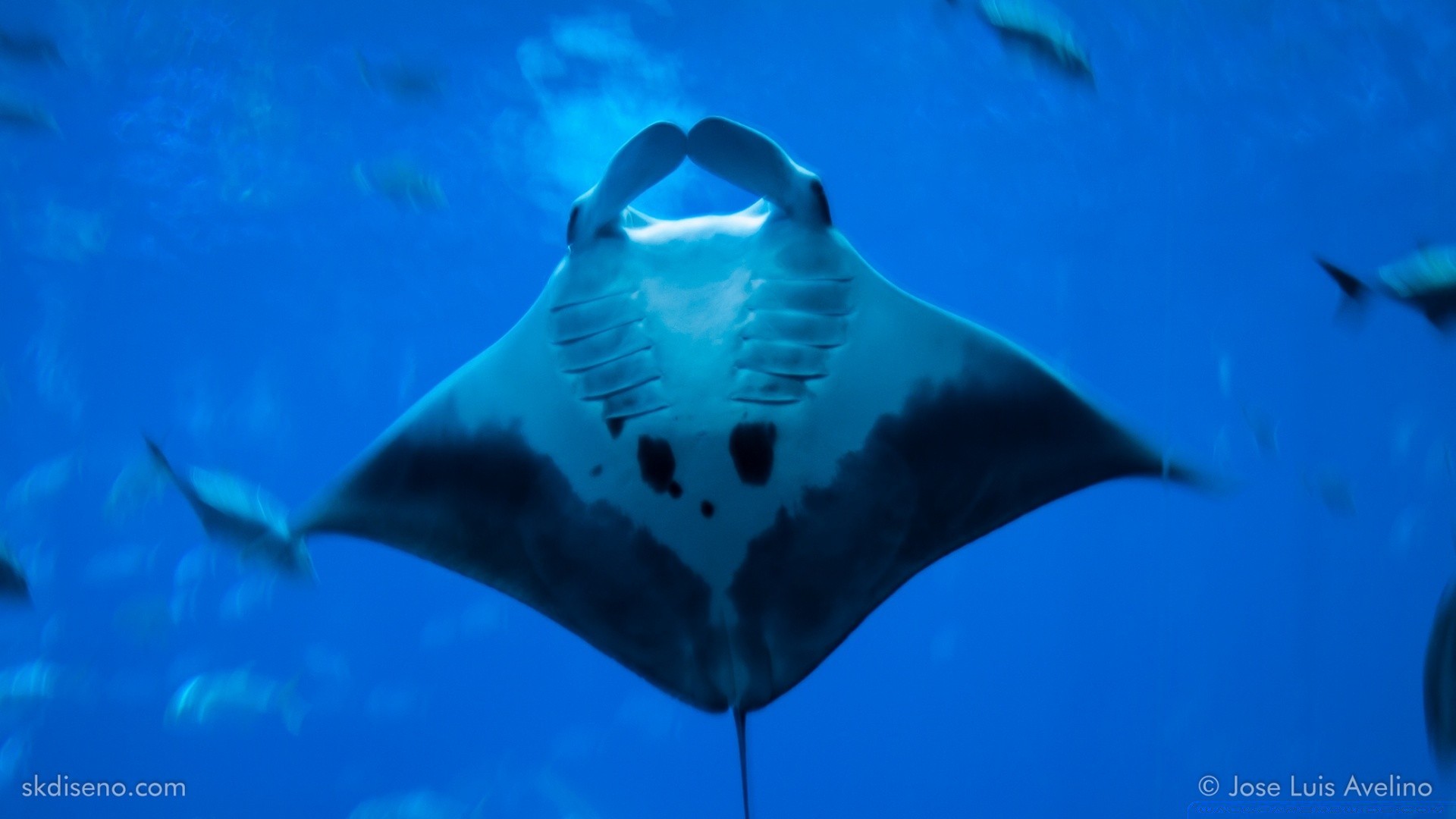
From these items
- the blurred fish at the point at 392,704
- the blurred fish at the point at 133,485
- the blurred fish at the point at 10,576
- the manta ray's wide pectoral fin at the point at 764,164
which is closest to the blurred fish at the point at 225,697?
the blurred fish at the point at 133,485

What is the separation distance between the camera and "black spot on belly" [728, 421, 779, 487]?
6.04 ft

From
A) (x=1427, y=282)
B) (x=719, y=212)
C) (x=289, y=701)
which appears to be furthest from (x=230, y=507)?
(x=719, y=212)

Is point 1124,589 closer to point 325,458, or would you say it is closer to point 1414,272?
point 325,458

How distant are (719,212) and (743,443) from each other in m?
11.6

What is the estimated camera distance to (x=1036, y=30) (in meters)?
3.62

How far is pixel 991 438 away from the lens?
6.21 feet

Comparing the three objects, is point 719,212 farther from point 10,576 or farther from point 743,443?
point 743,443

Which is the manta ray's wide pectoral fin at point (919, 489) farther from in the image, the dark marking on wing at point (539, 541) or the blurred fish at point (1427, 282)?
the blurred fish at point (1427, 282)

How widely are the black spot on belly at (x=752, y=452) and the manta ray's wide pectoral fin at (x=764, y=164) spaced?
1.62ft

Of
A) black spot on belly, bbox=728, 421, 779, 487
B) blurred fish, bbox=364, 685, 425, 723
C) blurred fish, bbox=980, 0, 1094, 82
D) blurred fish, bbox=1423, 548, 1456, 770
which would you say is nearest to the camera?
black spot on belly, bbox=728, 421, 779, 487

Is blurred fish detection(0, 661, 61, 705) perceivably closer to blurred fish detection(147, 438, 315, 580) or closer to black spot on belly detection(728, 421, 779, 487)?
Result: blurred fish detection(147, 438, 315, 580)

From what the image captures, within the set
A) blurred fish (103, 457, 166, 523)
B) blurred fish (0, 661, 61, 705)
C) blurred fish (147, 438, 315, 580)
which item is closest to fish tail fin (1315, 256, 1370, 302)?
blurred fish (147, 438, 315, 580)

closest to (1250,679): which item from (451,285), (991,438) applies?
(451,285)

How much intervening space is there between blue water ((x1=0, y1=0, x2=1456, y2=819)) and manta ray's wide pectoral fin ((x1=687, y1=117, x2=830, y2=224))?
0.85m
